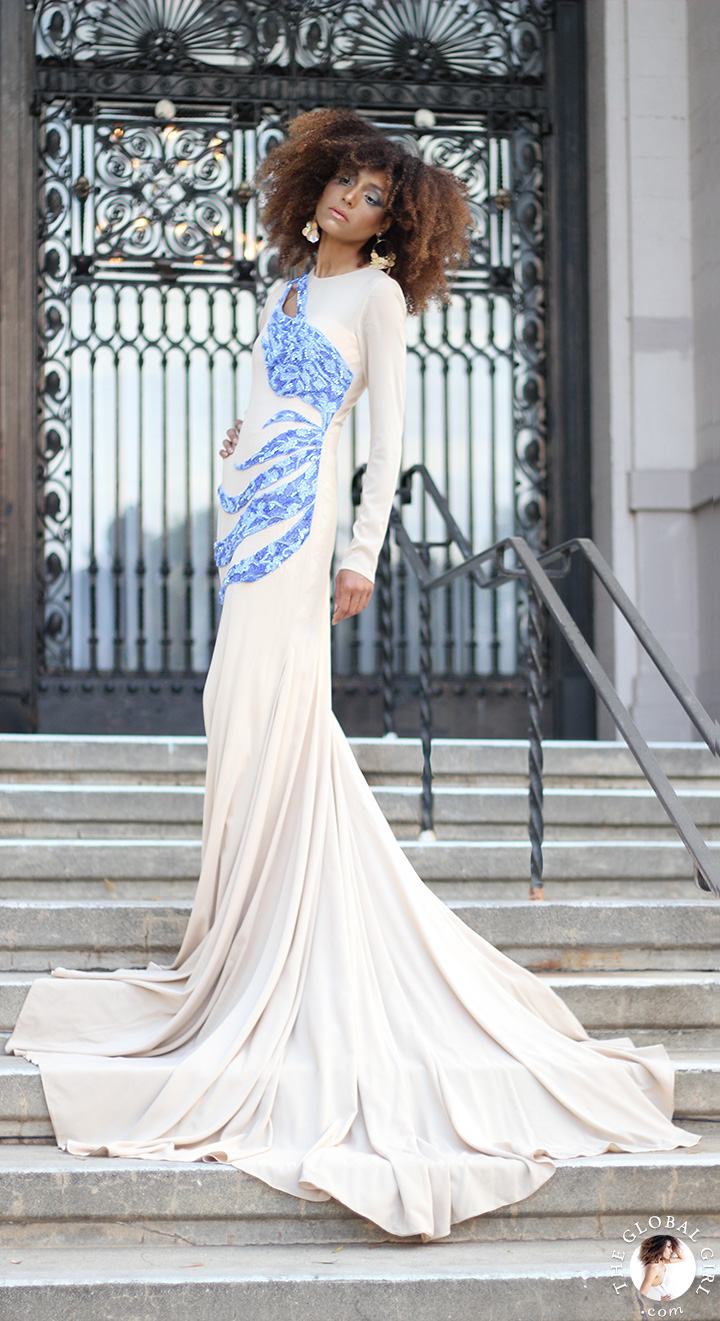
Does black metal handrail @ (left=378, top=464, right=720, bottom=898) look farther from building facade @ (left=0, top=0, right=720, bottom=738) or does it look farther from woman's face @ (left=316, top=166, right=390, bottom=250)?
building facade @ (left=0, top=0, right=720, bottom=738)

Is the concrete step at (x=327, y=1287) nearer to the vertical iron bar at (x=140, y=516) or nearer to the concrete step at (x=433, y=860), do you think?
the concrete step at (x=433, y=860)

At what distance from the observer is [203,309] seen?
21.5 ft

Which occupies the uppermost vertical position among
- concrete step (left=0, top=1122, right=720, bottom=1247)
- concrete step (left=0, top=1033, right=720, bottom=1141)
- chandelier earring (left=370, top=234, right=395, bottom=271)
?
chandelier earring (left=370, top=234, right=395, bottom=271)

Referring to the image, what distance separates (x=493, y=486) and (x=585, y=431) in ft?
1.67

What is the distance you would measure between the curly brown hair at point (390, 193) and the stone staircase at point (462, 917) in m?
1.55

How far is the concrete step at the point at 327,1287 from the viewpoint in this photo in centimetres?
221

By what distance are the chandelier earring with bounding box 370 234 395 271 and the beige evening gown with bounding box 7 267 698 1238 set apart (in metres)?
0.10

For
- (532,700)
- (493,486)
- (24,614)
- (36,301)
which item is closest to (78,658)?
(24,614)

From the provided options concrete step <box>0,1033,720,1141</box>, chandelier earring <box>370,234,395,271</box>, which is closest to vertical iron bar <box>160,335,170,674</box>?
chandelier earring <box>370,234,395,271</box>

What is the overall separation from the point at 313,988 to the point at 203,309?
4.60m

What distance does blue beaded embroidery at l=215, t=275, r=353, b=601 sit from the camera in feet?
9.64

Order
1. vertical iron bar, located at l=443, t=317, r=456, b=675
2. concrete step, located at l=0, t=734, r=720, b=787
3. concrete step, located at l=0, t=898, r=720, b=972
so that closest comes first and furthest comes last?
concrete step, located at l=0, t=898, r=720, b=972 → concrete step, located at l=0, t=734, r=720, b=787 → vertical iron bar, located at l=443, t=317, r=456, b=675

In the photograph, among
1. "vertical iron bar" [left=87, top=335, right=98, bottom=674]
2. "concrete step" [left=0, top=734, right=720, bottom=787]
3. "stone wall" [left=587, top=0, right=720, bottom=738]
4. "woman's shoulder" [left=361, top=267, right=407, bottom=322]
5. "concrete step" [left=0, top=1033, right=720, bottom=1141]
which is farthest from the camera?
"vertical iron bar" [left=87, top=335, right=98, bottom=674]

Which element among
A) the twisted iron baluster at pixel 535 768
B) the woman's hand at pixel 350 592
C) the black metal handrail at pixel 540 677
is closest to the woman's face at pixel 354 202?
the woman's hand at pixel 350 592
